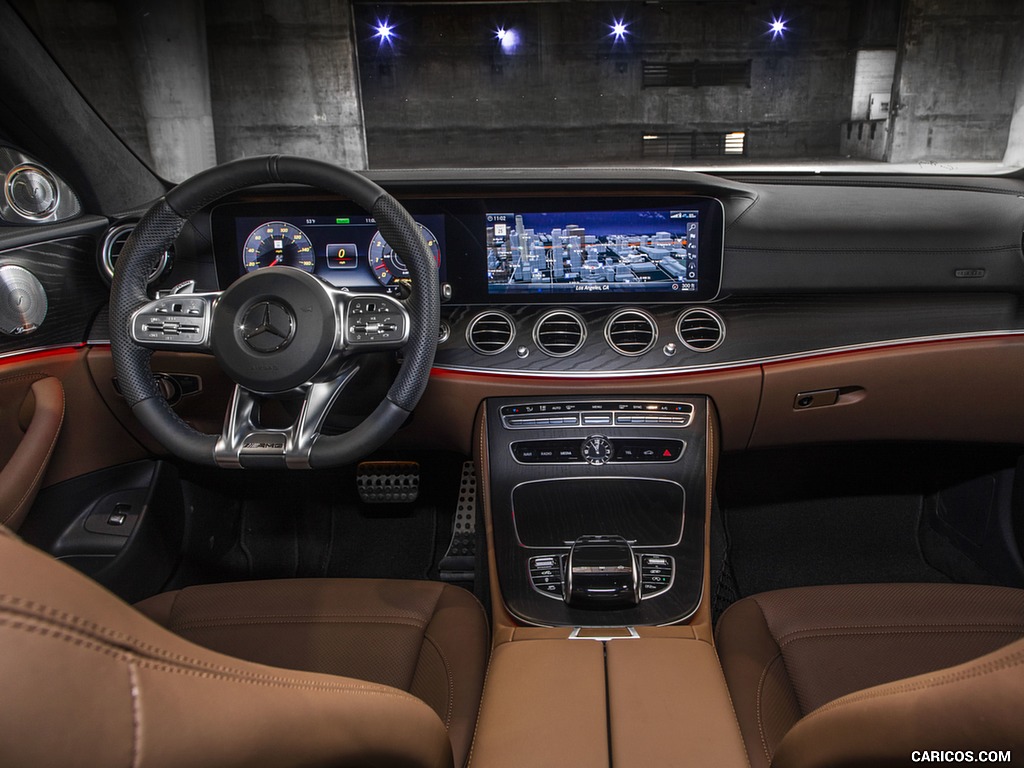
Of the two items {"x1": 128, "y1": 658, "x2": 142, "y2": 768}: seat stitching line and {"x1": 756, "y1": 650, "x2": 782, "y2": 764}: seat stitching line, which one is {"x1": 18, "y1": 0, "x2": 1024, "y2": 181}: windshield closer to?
{"x1": 756, "y1": 650, "x2": 782, "y2": 764}: seat stitching line

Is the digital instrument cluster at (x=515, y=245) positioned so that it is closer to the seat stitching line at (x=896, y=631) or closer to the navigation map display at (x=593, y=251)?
the navigation map display at (x=593, y=251)

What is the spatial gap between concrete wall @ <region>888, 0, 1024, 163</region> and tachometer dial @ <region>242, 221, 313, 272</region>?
1831 mm

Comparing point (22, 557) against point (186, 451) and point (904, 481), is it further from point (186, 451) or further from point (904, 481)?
point (904, 481)

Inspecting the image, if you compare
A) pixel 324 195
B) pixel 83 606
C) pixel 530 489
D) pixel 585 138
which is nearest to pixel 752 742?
pixel 530 489

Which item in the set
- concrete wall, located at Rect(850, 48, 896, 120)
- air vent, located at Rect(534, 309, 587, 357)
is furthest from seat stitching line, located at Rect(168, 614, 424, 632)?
concrete wall, located at Rect(850, 48, 896, 120)

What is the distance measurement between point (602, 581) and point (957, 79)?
7.40 ft

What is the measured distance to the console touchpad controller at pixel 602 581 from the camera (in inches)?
67.1

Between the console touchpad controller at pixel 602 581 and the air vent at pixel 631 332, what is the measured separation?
55 cm

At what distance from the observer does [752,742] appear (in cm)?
123

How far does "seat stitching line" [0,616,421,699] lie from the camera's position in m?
0.43

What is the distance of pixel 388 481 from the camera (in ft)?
7.73

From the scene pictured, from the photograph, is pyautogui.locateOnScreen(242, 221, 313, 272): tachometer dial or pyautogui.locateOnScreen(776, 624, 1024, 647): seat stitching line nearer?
pyautogui.locateOnScreen(776, 624, 1024, 647): seat stitching line

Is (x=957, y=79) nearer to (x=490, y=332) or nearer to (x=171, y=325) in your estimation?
(x=490, y=332)

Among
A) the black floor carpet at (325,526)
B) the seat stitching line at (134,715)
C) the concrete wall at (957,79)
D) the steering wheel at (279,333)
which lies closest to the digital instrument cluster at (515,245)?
the steering wheel at (279,333)
